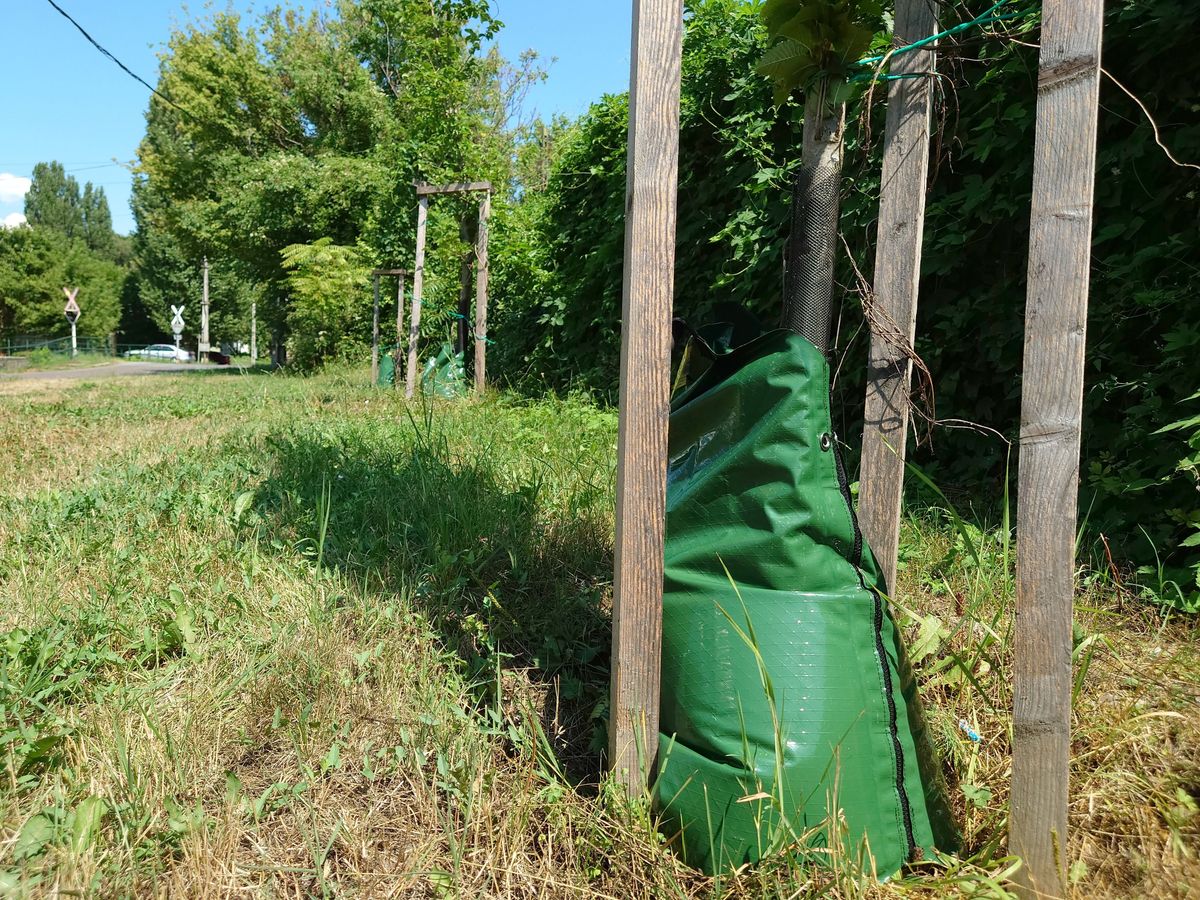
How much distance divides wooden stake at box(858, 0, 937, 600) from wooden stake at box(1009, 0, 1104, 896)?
0.38m

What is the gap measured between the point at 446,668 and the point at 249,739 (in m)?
0.52

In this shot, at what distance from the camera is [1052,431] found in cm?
138

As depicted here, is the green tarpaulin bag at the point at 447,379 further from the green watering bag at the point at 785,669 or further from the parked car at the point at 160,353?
the parked car at the point at 160,353

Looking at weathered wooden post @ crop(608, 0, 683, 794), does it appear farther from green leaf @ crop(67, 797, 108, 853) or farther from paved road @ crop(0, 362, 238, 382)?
paved road @ crop(0, 362, 238, 382)

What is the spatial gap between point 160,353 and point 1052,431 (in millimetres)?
62233

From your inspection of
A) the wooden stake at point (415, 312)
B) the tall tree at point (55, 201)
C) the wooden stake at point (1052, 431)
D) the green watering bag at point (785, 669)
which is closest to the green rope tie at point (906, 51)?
the wooden stake at point (1052, 431)

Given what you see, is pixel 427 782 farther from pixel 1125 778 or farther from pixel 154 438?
pixel 154 438

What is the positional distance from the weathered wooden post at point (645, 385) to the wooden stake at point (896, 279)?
592 mm

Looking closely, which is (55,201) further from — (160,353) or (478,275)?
(478,275)

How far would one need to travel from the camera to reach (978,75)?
3408 millimetres

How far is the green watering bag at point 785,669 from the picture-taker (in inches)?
54.2

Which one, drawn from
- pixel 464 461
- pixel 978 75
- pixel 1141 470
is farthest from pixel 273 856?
pixel 978 75

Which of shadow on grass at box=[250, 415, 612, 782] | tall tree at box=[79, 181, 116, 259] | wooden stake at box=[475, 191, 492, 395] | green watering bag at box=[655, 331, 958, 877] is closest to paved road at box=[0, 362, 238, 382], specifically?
wooden stake at box=[475, 191, 492, 395]

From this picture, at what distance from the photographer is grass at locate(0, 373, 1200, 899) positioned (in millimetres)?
1462
